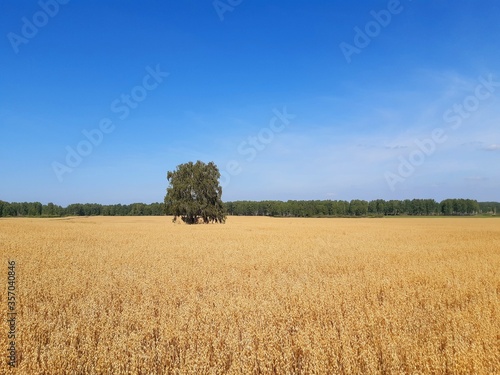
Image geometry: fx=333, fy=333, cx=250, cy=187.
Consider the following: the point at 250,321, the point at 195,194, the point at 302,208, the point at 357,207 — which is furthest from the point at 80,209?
the point at 250,321

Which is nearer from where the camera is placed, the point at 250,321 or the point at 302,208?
the point at 250,321

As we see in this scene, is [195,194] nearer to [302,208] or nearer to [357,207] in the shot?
[302,208]

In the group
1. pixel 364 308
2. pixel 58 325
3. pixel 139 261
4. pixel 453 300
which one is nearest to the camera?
pixel 58 325

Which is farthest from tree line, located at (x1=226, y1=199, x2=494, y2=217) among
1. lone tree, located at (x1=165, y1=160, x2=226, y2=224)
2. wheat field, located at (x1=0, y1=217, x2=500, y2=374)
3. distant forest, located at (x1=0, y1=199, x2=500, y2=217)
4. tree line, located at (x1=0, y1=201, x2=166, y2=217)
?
wheat field, located at (x1=0, y1=217, x2=500, y2=374)

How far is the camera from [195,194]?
199 feet

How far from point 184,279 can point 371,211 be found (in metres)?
190

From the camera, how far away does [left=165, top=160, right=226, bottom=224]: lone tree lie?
193 feet

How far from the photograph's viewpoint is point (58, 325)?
6293 millimetres

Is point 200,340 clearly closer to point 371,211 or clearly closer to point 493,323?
point 493,323

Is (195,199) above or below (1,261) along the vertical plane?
above

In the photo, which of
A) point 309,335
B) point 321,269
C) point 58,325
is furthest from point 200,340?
point 321,269

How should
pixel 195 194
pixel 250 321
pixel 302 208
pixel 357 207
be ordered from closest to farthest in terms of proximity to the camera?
pixel 250 321
pixel 195 194
pixel 302 208
pixel 357 207

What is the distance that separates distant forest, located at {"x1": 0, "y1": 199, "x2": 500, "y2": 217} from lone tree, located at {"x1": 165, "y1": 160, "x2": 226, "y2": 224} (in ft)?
337

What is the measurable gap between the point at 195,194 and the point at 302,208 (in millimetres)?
114091
